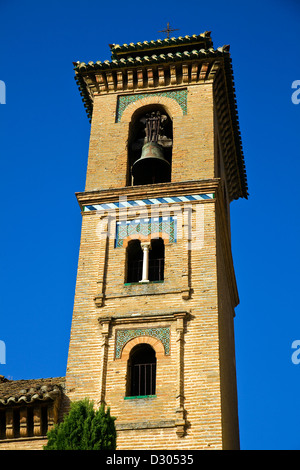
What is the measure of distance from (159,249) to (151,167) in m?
2.61

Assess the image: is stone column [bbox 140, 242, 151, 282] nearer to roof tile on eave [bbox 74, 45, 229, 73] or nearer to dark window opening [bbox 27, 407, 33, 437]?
dark window opening [bbox 27, 407, 33, 437]

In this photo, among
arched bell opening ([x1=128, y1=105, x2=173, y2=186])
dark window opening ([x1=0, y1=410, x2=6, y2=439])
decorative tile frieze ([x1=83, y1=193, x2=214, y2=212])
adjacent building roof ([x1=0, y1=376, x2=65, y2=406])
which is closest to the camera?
adjacent building roof ([x1=0, y1=376, x2=65, y2=406])

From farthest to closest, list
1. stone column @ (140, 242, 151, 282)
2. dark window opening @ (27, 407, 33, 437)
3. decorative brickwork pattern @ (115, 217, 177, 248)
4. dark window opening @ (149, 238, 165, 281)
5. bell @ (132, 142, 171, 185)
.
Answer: bell @ (132, 142, 171, 185) → decorative brickwork pattern @ (115, 217, 177, 248) → dark window opening @ (149, 238, 165, 281) → stone column @ (140, 242, 151, 282) → dark window opening @ (27, 407, 33, 437)

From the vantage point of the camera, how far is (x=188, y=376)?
1806 cm

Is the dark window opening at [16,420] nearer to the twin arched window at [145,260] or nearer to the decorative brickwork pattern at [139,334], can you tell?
the decorative brickwork pattern at [139,334]

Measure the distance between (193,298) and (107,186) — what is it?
4075 millimetres

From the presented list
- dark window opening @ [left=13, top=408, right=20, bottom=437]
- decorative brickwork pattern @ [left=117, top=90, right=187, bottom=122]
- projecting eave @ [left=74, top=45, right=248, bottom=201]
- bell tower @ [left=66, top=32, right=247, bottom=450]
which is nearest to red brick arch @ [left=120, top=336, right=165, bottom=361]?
bell tower @ [left=66, top=32, right=247, bottom=450]

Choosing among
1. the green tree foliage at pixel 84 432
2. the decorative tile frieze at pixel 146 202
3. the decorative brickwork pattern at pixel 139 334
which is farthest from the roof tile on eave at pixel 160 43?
the green tree foliage at pixel 84 432

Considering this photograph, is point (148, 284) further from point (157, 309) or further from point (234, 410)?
point (234, 410)

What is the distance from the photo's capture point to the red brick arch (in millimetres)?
18562

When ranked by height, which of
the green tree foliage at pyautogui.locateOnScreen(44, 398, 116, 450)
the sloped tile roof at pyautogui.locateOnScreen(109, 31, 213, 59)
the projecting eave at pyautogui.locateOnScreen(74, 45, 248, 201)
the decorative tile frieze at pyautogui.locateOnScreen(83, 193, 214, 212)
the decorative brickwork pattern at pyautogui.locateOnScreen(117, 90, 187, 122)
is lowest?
the green tree foliage at pyautogui.locateOnScreen(44, 398, 116, 450)

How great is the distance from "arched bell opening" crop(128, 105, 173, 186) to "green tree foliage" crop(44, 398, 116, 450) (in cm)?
893

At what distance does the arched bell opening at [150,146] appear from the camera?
2226 cm

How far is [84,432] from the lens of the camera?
1391 cm
